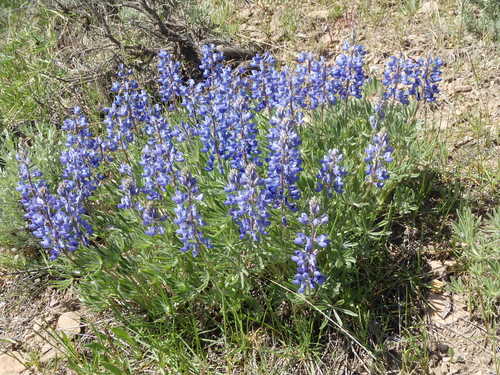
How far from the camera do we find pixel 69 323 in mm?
3740

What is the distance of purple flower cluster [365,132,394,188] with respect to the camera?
3.02 m

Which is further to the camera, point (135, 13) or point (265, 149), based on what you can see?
point (135, 13)

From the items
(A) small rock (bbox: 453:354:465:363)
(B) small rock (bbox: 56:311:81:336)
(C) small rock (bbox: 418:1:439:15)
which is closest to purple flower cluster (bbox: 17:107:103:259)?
(B) small rock (bbox: 56:311:81:336)

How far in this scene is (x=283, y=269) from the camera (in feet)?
10.9

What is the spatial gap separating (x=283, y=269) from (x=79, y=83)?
4.09 m

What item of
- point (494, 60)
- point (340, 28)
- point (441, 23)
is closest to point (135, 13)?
point (340, 28)

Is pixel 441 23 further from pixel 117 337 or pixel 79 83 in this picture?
pixel 117 337

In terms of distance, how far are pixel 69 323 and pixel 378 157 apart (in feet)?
8.51

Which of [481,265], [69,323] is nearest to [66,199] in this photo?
[69,323]

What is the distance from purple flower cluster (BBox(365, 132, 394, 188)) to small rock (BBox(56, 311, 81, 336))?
236 centimetres

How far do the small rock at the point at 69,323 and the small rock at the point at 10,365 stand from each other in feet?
1.12

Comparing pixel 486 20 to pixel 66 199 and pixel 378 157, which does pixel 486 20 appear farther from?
pixel 66 199

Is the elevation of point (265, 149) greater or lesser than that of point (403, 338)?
greater

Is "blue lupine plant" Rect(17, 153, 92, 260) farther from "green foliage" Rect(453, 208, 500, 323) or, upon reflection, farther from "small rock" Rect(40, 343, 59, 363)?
"green foliage" Rect(453, 208, 500, 323)
